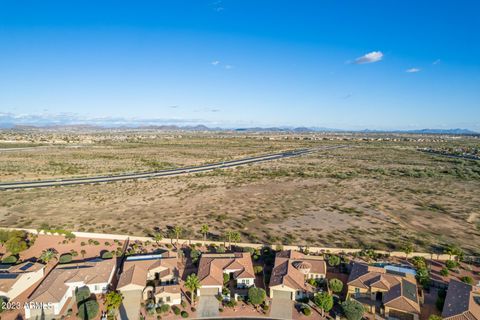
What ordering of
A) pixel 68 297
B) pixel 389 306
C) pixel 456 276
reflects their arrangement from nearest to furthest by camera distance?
pixel 389 306
pixel 68 297
pixel 456 276

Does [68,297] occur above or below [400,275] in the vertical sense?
below

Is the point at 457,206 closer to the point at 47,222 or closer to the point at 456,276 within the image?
the point at 456,276

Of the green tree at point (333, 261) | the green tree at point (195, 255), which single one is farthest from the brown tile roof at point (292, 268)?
the green tree at point (195, 255)

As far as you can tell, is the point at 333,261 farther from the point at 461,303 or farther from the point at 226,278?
the point at 226,278

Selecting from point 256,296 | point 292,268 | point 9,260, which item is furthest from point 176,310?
point 9,260

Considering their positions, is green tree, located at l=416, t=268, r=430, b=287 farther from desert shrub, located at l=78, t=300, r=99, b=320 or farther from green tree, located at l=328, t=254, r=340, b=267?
desert shrub, located at l=78, t=300, r=99, b=320

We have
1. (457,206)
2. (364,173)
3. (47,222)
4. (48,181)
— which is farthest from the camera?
(364,173)

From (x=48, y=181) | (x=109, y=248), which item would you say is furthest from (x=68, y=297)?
(x=48, y=181)
